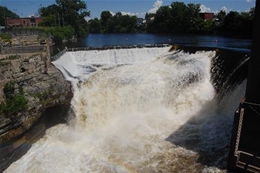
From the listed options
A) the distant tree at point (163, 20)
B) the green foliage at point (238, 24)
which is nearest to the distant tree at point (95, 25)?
the distant tree at point (163, 20)

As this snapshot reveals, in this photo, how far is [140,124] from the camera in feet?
37.7

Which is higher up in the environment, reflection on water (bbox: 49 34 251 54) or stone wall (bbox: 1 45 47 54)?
reflection on water (bbox: 49 34 251 54)

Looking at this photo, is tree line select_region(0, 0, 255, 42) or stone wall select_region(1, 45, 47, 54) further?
tree line select_region(0, 0, 255, 42)

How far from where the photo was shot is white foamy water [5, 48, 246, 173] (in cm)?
888

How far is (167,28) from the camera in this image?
58.1 metres

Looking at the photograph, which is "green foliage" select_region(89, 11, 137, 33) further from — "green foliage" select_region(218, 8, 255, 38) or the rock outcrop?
the rock outcrop

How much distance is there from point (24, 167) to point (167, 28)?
53.2 m

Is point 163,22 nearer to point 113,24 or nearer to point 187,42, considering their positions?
point 113,24

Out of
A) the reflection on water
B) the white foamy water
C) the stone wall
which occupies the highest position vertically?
the reflection on water

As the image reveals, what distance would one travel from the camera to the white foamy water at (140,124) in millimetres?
8883

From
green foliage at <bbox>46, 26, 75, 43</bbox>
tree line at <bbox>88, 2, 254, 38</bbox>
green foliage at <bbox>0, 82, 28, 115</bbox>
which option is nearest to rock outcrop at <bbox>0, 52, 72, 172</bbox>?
green foliage at <bbox>0, 82, 28, 115</bbox>

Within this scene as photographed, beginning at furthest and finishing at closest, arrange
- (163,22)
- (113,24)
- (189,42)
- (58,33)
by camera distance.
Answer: (113,24) < (163,22) < (58,33) < (189,42)

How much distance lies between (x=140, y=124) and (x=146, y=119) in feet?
1.98

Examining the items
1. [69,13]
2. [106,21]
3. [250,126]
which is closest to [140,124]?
[250,126]
